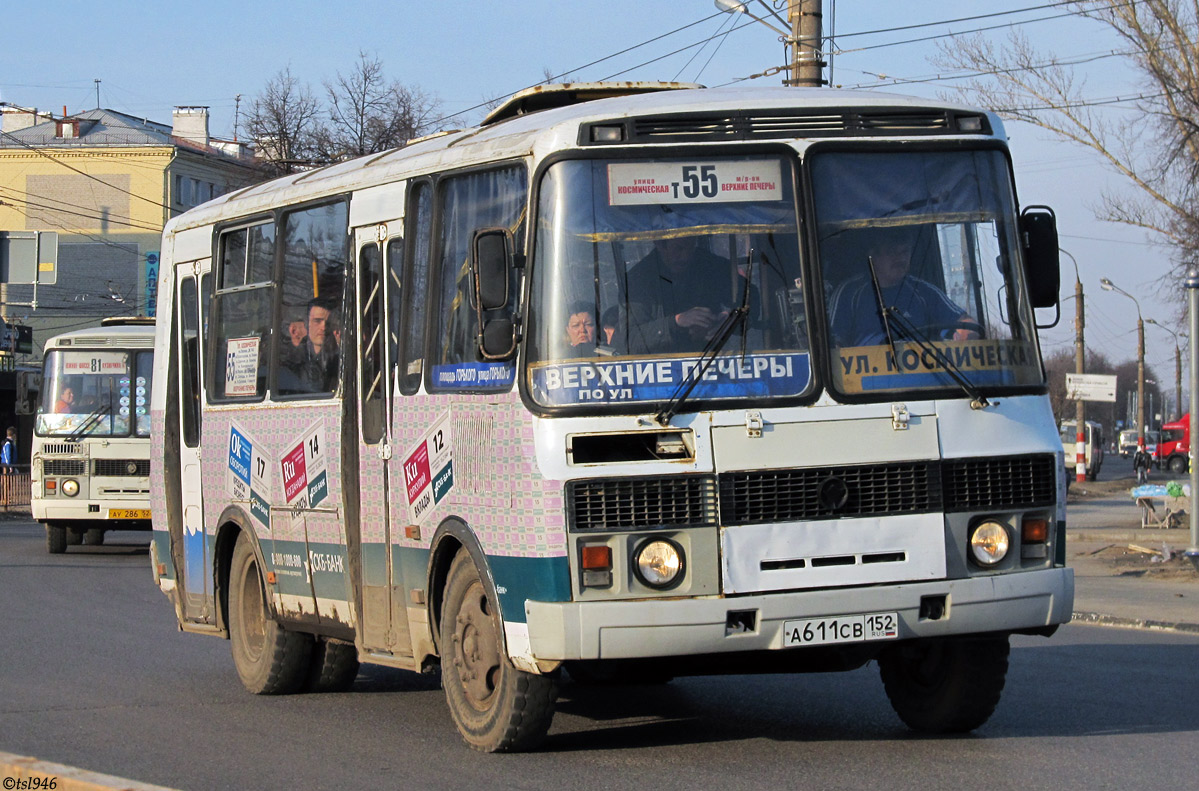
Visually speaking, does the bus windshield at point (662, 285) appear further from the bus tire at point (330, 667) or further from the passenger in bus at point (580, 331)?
the bus tire at point (330, 667)

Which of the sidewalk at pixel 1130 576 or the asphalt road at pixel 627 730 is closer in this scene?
the asphalt road at pixel 627 730

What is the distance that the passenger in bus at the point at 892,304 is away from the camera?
7.56 m

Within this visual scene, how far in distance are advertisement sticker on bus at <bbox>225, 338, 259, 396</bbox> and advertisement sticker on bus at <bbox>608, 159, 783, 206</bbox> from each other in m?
4.05

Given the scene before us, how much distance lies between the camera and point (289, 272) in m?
10.4

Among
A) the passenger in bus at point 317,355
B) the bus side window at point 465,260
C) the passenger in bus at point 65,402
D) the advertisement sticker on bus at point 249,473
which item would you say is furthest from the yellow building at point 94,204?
the bus side window at point 465,260

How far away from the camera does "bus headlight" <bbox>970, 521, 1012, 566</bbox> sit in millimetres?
7570

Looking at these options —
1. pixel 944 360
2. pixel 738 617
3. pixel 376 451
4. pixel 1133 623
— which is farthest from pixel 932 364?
pixel 1133 623

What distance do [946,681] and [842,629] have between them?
131cm

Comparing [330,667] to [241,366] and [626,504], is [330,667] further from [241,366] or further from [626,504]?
[626,504]

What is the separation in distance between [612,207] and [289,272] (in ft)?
11.6

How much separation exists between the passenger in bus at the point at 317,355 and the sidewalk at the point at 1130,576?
8.30m

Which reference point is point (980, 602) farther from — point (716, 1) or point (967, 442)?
point (716, 1)

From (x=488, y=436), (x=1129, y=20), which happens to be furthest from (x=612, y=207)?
(x=1129, y=20)

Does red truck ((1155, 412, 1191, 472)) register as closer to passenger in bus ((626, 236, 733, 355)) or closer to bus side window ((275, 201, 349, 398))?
bus side window ((275, 201, 349, 398))
